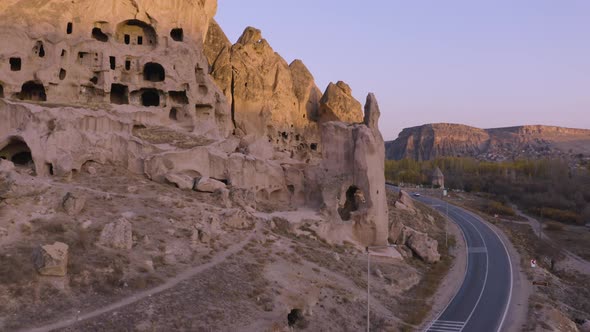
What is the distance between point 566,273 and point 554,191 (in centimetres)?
5325

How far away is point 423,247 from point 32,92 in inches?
1209

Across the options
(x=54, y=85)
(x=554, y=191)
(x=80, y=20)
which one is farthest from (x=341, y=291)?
(x=554, y=191)

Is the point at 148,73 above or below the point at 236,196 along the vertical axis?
above

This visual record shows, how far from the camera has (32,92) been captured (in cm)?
3750

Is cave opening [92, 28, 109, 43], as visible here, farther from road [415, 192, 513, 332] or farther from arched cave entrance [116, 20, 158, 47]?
road [415, 192, 513, 332]

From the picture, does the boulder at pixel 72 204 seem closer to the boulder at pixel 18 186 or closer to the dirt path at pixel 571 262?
the boulder at pixel 18 186

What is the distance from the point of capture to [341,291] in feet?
81.1

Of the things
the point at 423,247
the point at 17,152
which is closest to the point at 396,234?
the point at 423,247

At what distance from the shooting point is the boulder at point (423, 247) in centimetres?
3722

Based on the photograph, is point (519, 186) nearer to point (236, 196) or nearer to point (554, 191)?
point (554, 191)

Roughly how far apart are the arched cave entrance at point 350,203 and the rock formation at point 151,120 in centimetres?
11

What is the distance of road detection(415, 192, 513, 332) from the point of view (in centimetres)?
2570

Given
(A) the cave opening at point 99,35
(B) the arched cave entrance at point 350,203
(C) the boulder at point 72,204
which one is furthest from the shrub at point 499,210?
(C) the boulder at point 72,204

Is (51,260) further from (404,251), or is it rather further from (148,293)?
(404,251)
